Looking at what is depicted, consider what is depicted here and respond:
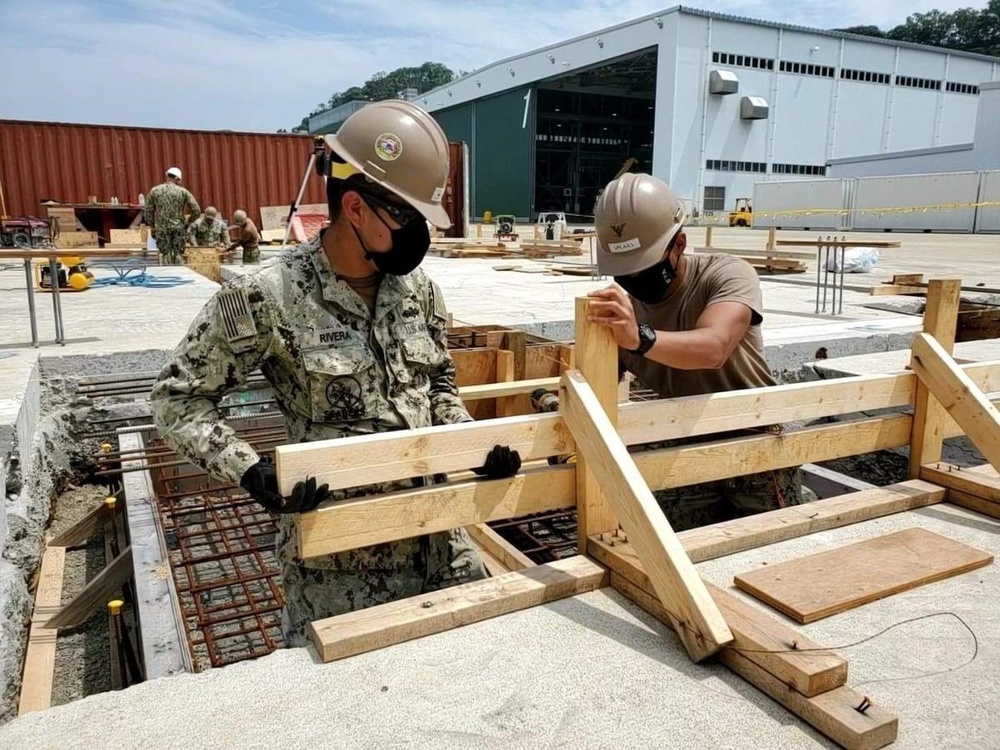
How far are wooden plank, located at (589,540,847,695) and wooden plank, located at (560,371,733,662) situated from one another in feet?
0.21

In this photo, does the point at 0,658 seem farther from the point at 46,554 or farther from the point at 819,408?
the point at 819,408

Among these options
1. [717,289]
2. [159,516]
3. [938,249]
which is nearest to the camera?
[717,289]

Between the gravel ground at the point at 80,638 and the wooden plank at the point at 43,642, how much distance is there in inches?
7.4

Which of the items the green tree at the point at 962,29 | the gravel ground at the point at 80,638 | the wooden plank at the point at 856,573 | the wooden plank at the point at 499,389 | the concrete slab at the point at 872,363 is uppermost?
the green tree at the point at 962,29

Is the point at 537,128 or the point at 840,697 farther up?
the point at 537,128

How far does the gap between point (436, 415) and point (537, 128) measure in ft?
170

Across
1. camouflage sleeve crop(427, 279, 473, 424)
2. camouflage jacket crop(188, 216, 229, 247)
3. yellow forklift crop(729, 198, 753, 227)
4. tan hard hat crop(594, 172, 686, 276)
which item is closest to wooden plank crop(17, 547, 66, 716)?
camouflage sleeve crop(427, 279, 473, 424)

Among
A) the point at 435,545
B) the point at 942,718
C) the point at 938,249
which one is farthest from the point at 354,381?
the point at 938,249

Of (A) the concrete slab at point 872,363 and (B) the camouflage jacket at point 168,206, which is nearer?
(A) the concrete slab at point 872,363

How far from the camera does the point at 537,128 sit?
51.6 m

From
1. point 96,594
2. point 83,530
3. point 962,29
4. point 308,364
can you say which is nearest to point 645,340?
point 308,364

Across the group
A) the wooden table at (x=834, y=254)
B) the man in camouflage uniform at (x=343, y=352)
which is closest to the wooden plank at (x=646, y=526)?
the man in camouflage uniform at (x=343, y=352)

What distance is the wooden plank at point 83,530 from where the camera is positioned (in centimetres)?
436

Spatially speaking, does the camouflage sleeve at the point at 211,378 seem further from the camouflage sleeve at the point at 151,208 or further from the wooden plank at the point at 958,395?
the camouflage sleeve at the point at 151,208
